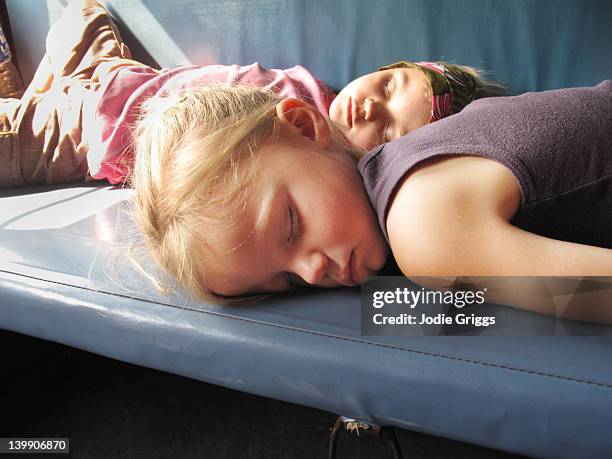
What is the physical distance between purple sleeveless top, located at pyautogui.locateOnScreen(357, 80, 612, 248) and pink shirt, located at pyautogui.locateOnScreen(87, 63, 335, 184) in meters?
0.56

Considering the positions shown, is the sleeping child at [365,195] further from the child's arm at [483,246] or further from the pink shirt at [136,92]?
the pink shirt at [136,92]

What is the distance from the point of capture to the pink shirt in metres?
1.19

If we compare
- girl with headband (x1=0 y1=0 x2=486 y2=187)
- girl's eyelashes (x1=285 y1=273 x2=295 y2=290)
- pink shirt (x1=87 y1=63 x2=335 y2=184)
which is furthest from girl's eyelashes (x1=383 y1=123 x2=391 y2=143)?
girl's eyelashes (x1=285 y1=273 x2=295 y2=290)

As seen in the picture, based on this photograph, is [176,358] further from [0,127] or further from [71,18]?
[71,18]

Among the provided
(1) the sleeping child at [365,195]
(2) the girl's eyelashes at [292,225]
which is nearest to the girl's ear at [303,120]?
(1) the sleeping child at [365,195]

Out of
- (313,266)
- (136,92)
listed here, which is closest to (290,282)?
(313,266)

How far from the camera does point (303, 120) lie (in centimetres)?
76

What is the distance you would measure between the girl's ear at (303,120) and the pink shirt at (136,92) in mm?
419

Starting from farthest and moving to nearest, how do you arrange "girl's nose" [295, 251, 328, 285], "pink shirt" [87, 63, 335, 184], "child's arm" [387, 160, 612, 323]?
"pink shirt" [87, 63, 335, 184], "girl's nose" [295, 251, 328, 285], "child's arm" [387, 160, 612, 323]

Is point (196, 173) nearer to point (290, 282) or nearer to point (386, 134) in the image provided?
point (290, 282)

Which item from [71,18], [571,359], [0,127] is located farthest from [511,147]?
[71,18]

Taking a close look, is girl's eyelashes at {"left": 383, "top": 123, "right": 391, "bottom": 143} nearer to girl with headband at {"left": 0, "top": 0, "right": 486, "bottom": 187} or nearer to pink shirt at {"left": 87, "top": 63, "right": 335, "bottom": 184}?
girl with headband at {"left": 0, "top": 0, "right": 486, "bottom": 187}

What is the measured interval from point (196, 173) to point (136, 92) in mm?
684

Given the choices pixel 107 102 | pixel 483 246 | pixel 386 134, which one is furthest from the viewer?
pixel 107 102
